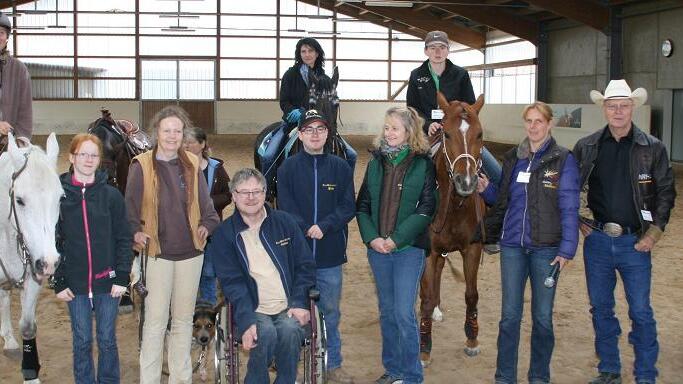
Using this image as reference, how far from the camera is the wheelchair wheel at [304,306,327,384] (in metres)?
3.59

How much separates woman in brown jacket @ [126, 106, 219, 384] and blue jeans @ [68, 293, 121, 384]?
0.23 m

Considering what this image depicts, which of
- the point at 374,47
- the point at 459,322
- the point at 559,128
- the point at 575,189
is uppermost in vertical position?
the point at 374,47

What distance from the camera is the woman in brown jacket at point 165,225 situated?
383 centimetres

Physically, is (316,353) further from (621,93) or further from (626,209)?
(621,93)

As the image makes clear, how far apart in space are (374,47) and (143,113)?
9.96 metres

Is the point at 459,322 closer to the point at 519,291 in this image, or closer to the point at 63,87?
the point at 519,291

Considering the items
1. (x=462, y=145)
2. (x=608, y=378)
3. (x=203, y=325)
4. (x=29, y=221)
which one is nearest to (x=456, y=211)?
(x=462, y=145)

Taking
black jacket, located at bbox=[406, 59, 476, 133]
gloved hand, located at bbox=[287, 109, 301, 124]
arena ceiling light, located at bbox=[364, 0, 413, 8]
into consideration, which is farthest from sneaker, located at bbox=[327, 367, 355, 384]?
arena ceiling light, located at bbox=[364, 0, 413, 8]

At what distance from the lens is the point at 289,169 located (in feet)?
14.0

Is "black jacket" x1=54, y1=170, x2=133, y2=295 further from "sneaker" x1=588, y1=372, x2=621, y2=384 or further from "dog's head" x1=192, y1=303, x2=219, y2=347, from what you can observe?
"sneaker" x1=588, y1=372, x2=621, y2=384

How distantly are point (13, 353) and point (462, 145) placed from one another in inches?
132

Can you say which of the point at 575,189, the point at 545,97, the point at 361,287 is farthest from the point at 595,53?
the point at 575,189

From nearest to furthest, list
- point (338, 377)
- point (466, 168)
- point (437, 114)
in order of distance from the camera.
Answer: point (338, 377) → point (466, 168) → point (437, 114)

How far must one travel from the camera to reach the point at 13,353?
499 centimetres
